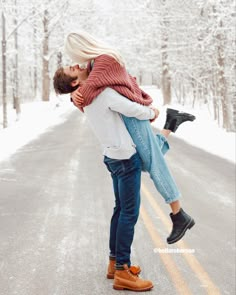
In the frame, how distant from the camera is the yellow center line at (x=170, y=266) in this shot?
4164mm

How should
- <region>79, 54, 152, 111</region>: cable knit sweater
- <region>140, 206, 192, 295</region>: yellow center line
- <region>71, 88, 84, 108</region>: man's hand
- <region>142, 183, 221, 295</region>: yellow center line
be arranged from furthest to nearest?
<region>142, 183, 221, 295</region>: yellow center line, <region>140, 206, 192, 295</region>: yellow center line, <region>71, 88, 84, 108</region>: man's hand, <region>79, 54, 152, 111</region>: cable knit sweater

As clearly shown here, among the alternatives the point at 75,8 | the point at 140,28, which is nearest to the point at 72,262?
the point at 140,28

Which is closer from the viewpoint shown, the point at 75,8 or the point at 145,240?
the point at 145,240

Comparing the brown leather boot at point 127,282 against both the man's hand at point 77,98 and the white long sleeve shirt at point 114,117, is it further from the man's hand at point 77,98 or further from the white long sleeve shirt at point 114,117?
the man's hand at point 77,98

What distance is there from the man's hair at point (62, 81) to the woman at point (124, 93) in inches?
4.9

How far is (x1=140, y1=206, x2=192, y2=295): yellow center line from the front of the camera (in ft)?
13.7

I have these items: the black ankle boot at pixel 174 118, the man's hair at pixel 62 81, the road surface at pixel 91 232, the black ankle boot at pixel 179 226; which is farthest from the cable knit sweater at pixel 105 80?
the road surface at pixel 91 232

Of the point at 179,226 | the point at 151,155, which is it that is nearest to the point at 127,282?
the point at 179,226

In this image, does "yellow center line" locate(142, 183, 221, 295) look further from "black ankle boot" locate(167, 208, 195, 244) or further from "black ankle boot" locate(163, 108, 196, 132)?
"black ankle boot" locate(163, 108, 196, 132)

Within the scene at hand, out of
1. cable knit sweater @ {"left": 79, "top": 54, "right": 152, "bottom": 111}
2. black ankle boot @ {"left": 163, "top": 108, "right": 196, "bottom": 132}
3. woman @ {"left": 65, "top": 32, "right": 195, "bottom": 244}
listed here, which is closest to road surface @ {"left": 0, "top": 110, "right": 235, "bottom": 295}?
Result: woman @ {"left": 65, "top": 32, "right": 195, "bottom": 244}

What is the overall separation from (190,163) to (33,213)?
6.37m

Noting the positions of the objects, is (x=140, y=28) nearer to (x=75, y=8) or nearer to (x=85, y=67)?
(x=75, y=8)

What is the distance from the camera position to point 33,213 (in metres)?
6.86

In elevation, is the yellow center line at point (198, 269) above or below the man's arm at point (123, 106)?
below
